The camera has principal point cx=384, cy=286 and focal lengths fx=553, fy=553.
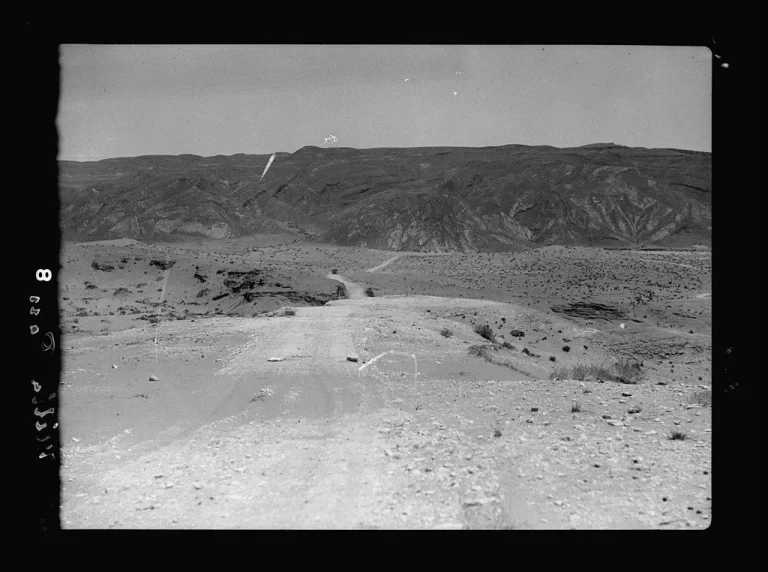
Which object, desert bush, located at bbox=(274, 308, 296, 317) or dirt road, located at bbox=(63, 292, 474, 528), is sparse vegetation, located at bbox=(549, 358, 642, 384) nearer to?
dirt road, located at bbox=(63, 292, 474, 528)

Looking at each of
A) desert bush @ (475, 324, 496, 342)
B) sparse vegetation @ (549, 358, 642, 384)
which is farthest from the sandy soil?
desert bush @ (475, 324, 496, 342)

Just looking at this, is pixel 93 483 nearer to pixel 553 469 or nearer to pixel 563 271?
pixel 553 469

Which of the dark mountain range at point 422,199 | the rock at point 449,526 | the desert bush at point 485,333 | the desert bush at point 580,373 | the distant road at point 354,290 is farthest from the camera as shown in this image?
the dark mountain range at point 422,199

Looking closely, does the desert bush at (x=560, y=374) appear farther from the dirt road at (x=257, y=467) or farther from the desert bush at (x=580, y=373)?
the dirt road at (x=257, y=467)

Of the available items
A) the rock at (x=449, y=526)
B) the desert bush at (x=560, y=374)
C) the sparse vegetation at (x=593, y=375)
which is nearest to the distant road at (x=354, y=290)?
the desert bush at (x=560, y=374)

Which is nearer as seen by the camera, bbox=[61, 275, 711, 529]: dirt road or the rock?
the rock

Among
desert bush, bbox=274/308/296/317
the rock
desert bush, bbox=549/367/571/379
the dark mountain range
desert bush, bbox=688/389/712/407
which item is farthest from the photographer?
the dark mountain range

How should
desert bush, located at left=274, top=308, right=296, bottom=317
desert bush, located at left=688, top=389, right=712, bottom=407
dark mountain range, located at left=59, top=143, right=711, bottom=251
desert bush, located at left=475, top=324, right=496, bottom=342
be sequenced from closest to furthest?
1. desert bush, located at left=688, top=389, right=712, bottom=407
2. desert bush, located at left=475, top=324, right=496, bottom=342
3. desert bush, located at left=274, top=308, right=296, bottom=317
4. dark mountain range, located at left=59, top=143, right=711, bottom=251

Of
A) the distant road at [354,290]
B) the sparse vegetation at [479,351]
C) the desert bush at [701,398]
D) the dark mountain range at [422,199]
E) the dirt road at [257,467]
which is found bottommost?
the dirt road at [257,467]

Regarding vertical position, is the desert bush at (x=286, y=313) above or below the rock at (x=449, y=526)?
above
